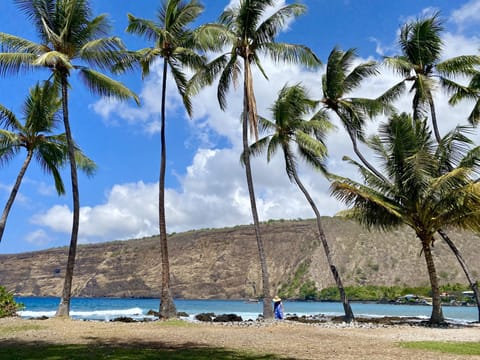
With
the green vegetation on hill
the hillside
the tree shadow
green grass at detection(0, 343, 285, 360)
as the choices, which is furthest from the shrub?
the hillside

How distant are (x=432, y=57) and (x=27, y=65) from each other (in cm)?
1917

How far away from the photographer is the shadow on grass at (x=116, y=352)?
9.99 metres

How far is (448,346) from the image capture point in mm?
13094

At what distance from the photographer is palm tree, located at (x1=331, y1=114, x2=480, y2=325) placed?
66.2 feet

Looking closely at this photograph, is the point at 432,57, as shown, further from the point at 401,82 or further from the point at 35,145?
the point at 35,145

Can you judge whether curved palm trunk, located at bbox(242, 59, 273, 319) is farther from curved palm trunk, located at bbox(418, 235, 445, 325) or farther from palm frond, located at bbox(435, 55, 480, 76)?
palm frond, located at bbox(435, 55, 480, 76)

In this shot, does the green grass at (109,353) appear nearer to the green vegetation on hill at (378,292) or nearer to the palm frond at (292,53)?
the palm frond at (292,53)

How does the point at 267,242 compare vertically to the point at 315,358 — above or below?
above

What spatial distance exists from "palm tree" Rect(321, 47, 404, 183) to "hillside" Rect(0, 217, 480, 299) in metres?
56.3

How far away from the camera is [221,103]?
23375 mm

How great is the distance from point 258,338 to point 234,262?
299 feet

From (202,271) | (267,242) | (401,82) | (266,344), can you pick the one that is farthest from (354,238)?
(266,344)

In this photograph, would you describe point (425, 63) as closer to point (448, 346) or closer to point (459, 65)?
point (459, 65)

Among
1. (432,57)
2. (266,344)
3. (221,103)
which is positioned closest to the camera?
(266,344)
